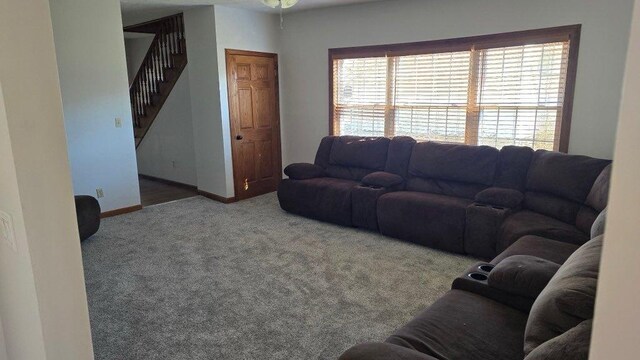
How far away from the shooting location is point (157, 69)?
22.5 feet

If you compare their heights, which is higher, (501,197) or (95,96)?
(95,96)

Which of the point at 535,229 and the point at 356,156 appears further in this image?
the point at 356,156

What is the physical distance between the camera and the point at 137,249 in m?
4.06

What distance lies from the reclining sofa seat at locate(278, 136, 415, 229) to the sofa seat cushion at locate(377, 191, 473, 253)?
196mm

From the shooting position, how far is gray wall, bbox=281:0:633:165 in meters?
3.69

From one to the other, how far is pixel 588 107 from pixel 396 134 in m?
2.12

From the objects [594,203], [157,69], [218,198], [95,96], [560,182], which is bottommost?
[218,198]

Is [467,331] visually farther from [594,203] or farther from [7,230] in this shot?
[594,203]

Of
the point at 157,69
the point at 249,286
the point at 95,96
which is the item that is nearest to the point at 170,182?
the point at 157,69

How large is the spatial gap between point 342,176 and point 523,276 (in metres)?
3.37

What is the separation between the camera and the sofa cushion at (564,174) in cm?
340

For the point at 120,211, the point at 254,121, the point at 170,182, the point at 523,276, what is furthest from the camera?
the point at 170,182

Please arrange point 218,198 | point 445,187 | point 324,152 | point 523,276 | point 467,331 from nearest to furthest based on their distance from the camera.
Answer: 1. point 467,331
2. point 523,276
3. point 445,187
4. point 324,152
5. point 218,198

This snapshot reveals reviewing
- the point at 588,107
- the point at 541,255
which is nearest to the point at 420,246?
the point at 541,255
